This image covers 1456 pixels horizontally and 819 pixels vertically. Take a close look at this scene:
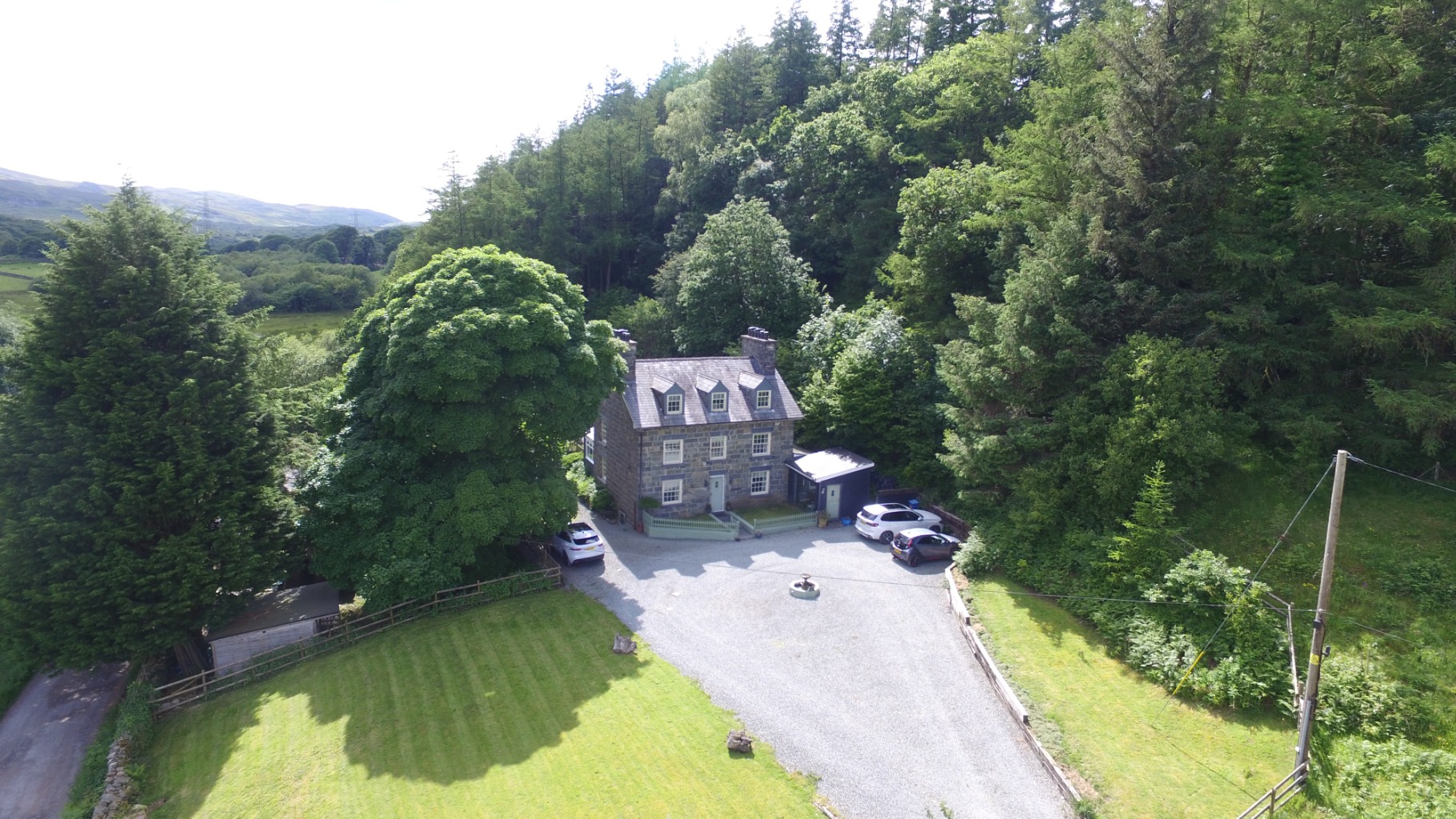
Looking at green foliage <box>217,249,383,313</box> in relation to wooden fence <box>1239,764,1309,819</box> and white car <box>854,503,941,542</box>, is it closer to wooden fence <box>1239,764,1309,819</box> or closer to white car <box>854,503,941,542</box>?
white car <box>854,503,941,542</box>

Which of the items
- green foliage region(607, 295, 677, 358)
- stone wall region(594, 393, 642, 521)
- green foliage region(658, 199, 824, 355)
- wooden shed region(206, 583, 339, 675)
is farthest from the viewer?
green foliage region(607, 295, 677, 358)

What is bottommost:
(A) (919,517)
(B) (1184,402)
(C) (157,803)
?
(C) (157,803)

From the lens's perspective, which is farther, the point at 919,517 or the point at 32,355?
the point at 919,517

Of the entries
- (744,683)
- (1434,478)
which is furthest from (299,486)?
(1434,478)

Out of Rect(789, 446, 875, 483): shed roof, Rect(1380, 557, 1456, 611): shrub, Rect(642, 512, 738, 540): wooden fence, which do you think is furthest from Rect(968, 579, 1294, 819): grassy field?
Rect(642, 512, 738, 540): wooden fence

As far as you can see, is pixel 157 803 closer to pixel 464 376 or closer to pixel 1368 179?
pixel 464 376

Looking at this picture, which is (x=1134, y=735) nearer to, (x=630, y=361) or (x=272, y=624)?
(x=630, y=361)
